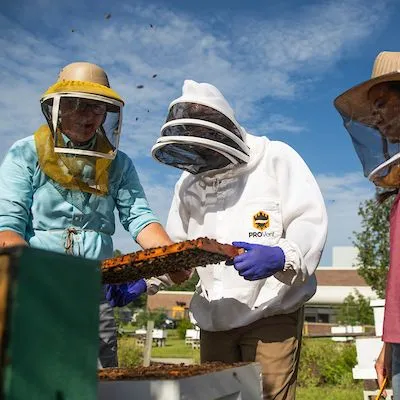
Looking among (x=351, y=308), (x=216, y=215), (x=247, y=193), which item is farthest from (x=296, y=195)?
(x=351, y=308)

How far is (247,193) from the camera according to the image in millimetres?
2668

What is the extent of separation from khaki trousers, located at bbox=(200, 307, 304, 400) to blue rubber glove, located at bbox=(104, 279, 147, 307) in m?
0.43

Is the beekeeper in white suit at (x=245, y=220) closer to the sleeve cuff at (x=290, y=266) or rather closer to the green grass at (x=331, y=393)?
the sleeve cuff at (x=290, y=266)

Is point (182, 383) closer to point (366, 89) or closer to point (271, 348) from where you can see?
point (271, 348)

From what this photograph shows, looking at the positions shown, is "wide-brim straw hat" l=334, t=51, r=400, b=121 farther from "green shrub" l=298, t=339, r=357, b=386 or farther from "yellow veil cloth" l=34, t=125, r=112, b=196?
"green shrub" l=298, t=339, r=357, b=386

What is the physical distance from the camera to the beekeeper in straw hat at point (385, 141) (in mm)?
2195

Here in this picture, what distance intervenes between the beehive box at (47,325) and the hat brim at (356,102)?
1626 millimetres

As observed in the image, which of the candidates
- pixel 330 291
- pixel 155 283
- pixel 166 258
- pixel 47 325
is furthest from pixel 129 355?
pixel 330 291

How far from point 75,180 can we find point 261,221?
2.84 ft

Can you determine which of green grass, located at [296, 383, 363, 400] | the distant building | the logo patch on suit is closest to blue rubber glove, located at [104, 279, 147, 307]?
the logo patch on suit

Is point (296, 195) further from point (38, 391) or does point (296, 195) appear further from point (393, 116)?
point (38, 391)

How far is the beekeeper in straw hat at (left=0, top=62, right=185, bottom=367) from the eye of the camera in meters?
2.53

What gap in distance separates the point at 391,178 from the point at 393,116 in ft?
0.83

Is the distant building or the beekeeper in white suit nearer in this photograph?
the beekeeper in white suit
